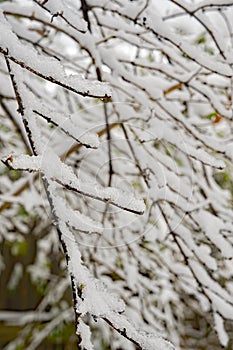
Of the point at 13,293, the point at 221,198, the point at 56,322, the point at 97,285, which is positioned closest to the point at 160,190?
the point at 221,198

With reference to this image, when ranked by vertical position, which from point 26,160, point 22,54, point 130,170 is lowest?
point 26,160

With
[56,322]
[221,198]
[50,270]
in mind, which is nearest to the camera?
[221,198]

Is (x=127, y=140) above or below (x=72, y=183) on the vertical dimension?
above

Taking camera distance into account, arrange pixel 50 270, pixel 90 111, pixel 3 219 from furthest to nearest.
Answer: pixel 50 270
pixel 3 219
pixel 90 111

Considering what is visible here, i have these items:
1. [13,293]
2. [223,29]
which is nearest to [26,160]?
[223,29]

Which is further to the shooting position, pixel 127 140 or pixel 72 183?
pixel 127 140

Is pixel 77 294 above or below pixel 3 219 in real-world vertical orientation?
below

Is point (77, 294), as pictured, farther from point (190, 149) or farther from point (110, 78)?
point (110, 78)

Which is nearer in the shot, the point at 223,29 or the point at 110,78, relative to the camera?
the point at 110,78
